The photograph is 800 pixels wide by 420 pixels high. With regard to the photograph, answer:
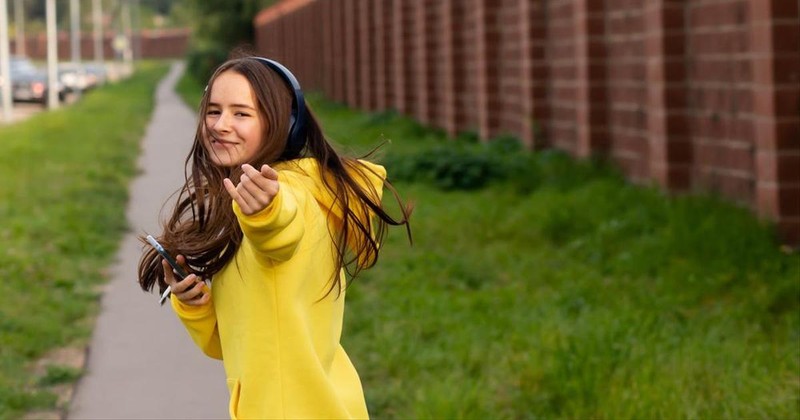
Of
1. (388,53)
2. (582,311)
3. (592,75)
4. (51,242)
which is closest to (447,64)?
(388,53)

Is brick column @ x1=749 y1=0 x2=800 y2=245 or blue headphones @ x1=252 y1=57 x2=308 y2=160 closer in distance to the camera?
blue headphones @ x1=252 y1=57 x2=308 y2=160

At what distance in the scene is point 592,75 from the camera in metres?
12.0

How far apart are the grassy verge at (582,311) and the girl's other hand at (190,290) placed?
1145mm

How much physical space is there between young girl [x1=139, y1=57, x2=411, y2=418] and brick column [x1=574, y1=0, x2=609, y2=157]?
8742 mm

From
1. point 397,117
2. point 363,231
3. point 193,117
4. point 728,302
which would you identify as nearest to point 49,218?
point 728,302

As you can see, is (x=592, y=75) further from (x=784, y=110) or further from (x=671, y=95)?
(x=784, y=110)

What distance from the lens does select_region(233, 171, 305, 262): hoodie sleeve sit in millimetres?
2955

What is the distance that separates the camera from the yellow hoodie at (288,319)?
10.5 feet

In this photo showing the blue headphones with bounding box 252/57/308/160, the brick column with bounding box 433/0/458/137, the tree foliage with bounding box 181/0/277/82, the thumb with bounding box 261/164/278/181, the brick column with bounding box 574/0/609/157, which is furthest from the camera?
the tree foliage with bounding box 181/0/277/82

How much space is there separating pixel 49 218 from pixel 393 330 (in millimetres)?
5640

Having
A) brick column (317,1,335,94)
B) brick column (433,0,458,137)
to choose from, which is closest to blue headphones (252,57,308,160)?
brick column (433,0,458,137)

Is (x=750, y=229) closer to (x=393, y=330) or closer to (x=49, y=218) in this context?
(x=393, y=330)

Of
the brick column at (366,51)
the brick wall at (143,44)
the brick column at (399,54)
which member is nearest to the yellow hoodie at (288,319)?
the brick column at (399,54)

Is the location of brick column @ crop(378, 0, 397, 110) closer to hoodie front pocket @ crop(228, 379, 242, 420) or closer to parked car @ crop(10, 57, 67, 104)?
hoodie front pocket @ crop(228, 379, 242, 420)
